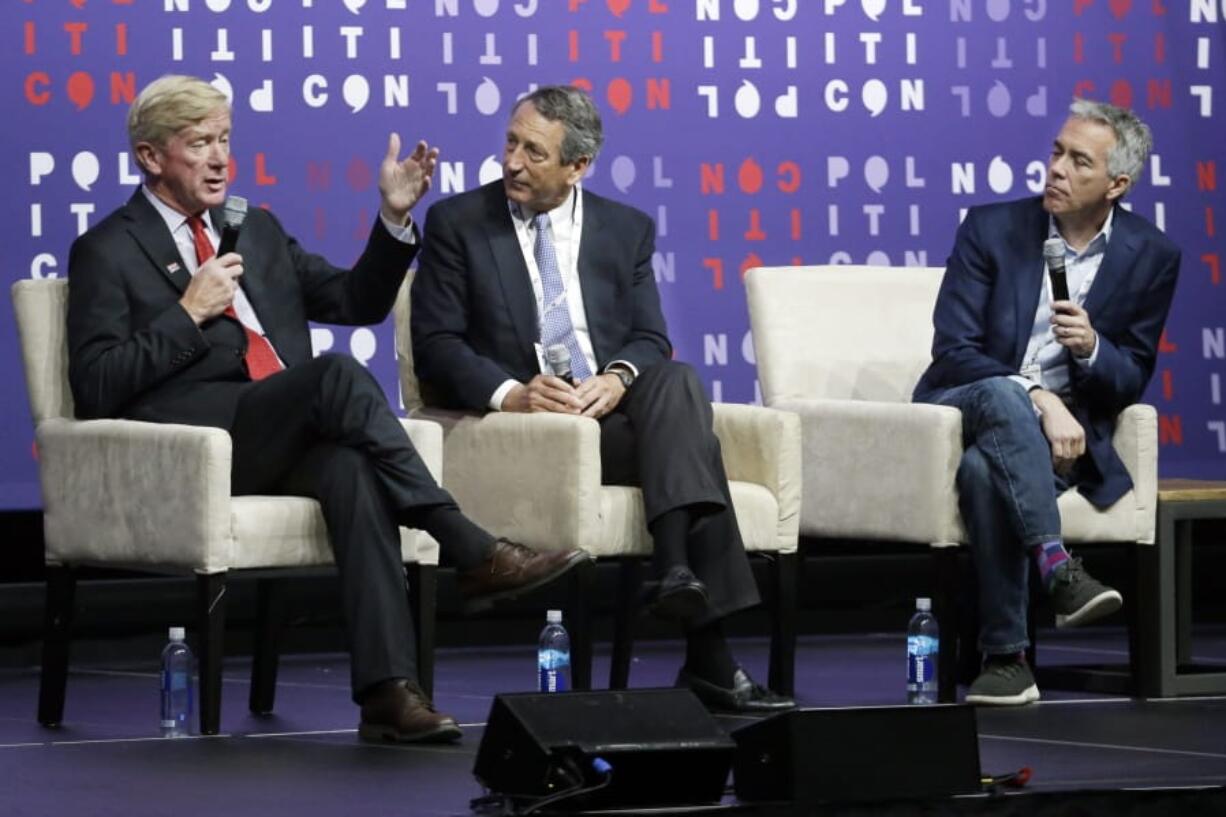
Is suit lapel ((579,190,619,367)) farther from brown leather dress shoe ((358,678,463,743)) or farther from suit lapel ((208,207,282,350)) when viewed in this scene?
brown leather dress shoe ((358,678,463,743))

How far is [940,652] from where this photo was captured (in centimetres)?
561

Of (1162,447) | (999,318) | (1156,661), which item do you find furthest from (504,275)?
(1162,447)

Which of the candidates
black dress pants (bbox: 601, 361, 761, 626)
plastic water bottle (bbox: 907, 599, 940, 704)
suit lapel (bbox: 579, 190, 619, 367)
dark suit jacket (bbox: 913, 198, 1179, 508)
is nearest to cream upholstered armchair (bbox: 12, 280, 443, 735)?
black dress pants (bbox: 601, 361, 761, 626)

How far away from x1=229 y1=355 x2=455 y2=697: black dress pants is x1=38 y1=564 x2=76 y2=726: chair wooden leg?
1.59 ft

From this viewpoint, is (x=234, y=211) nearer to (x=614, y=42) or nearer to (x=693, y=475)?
(x=693, y=475)

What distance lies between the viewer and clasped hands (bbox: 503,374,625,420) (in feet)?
17.5

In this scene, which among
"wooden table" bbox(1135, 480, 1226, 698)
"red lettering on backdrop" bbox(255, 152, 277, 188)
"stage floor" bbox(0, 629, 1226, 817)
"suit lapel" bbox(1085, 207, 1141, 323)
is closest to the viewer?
"stage floor" bbox(0, 629, 1226, 817)

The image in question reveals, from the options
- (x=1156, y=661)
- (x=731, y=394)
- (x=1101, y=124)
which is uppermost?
(x=1101, y=124)

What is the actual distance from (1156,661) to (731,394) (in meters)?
1.62

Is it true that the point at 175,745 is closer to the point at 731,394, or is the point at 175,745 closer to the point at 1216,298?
the point at 731,394

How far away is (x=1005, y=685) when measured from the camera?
549cm

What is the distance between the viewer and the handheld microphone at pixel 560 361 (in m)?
5.35

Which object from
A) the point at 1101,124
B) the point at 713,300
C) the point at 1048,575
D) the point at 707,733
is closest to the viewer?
the point at 707,733

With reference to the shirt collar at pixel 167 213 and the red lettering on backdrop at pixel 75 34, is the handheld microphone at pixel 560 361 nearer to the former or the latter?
the shirt collar at pixel 167 213
